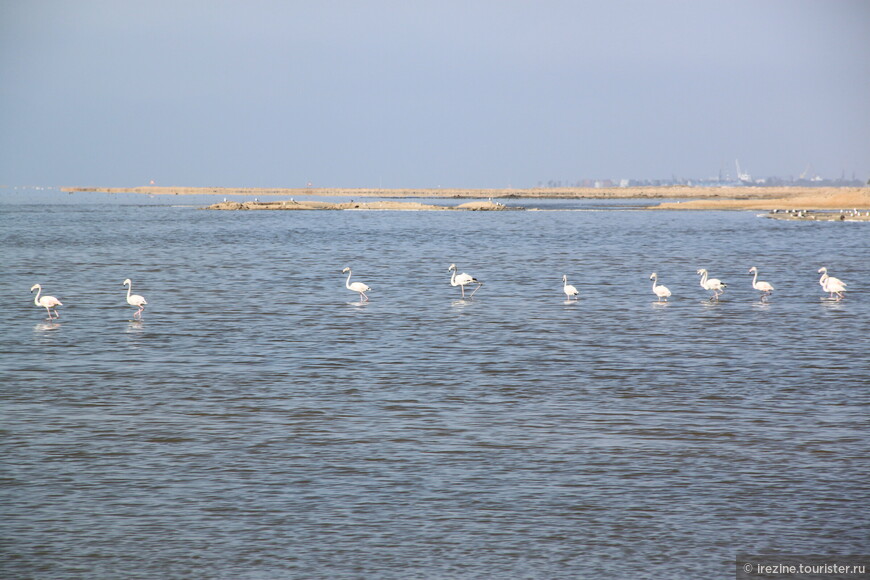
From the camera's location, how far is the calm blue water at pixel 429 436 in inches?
369

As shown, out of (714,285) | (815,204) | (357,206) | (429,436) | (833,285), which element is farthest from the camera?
(357,206)

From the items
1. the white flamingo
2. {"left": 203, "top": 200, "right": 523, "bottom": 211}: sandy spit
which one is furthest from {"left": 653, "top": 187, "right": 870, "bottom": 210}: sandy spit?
the white flamingo

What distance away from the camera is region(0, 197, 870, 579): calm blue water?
30.8 feet

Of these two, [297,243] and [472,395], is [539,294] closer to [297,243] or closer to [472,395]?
[472,395]

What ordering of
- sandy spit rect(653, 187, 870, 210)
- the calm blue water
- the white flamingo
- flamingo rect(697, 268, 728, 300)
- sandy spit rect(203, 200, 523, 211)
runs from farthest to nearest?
sandy spit rect(203, 200, 523, 211)
sandy spit rect(653, 187, 870, 210)
the white flamingo
flamingo rect(697, 268, 728, 300)
the calm blue water

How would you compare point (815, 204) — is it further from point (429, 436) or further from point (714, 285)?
point (429, 436)

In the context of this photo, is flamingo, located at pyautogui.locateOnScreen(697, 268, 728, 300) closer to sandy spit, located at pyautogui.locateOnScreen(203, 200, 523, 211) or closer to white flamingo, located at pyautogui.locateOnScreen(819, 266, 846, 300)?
white flamingo, located at pyautogui.locateOnScreen(819, 266, 846, 300)

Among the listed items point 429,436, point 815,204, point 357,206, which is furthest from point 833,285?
point 357,206

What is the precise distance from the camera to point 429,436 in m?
13.2

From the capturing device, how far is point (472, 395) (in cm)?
1605

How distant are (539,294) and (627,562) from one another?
24.1m

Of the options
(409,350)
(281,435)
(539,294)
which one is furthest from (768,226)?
(281,435)

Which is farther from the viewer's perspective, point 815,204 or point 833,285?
point 815,204

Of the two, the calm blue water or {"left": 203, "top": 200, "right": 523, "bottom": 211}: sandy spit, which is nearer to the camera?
the calm blue water
